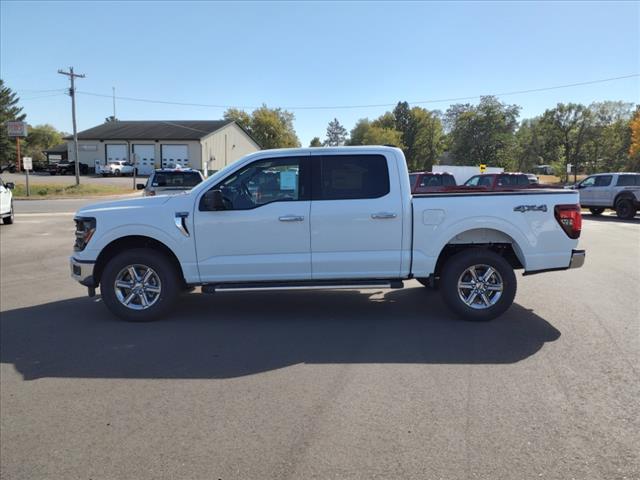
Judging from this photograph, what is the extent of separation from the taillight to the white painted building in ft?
204

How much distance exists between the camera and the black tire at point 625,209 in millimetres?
21281

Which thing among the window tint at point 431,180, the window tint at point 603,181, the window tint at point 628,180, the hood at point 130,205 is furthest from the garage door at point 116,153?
the hood at point 130,205

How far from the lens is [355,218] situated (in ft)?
20.0

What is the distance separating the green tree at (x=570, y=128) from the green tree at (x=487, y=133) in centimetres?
742

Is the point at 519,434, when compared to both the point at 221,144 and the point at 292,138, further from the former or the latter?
the point at 292,138

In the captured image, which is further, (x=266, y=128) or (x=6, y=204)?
(x=266, y=128)

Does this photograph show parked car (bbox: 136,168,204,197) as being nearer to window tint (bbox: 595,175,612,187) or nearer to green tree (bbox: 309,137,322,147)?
window tint (bbox: 595,175,612,187)

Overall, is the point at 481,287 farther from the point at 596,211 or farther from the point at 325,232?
the point at 596,211

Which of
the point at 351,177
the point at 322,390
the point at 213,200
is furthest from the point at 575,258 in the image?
the point at 213,200

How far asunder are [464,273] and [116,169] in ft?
204

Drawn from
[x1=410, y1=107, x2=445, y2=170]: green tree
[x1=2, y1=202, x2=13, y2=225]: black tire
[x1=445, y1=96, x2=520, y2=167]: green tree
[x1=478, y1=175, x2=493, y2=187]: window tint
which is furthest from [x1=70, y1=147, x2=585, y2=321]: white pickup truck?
[x1=410, y1=107, x2=445, y2=170]: green tree

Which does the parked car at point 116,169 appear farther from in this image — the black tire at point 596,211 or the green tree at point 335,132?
the green tree at point 335,132

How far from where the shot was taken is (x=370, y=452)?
3311 mm

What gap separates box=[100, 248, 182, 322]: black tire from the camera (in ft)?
20.5
